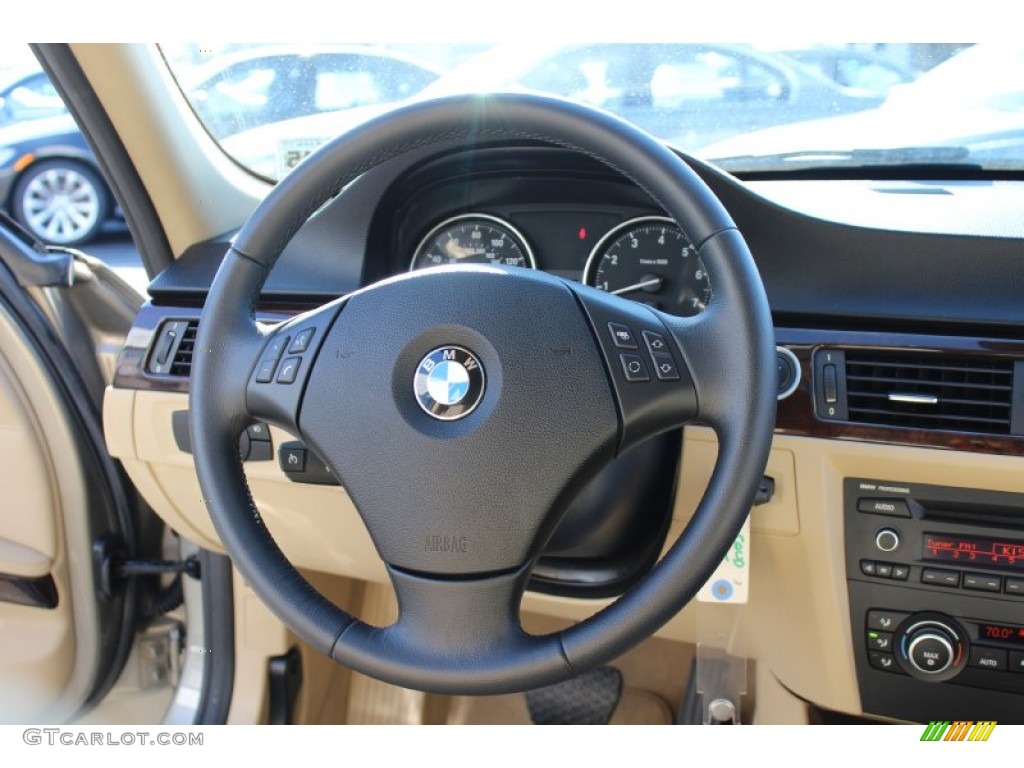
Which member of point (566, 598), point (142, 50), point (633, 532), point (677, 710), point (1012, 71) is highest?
point (142, 50)

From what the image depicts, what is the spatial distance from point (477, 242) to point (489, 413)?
644 mm

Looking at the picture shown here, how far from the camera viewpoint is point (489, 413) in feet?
3.00

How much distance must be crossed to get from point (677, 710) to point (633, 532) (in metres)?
0.80

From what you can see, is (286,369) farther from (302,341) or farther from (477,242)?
(477,242)

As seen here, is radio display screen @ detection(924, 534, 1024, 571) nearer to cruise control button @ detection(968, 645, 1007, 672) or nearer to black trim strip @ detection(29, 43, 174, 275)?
cruise control button @ detection(968, 645, 1007, 672)

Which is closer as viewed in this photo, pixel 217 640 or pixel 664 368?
pixel 664 368

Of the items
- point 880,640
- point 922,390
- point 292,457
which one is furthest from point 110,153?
point 880,640

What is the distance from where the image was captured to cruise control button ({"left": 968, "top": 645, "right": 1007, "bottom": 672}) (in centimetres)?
125

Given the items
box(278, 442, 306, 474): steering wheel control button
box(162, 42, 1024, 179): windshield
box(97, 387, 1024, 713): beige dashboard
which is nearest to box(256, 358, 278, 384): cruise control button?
box(278, 442, 306, 474): steering wheel control button

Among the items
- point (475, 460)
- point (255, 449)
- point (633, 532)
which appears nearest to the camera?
point (475, 460)

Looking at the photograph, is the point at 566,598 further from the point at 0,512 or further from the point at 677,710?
the point at 0,512

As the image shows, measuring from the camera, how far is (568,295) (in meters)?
0.95

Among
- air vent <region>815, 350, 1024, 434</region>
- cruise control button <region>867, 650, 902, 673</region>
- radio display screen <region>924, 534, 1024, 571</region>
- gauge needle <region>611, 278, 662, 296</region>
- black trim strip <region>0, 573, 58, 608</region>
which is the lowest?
black trim strip <region>0, 573, 58, 608</region>

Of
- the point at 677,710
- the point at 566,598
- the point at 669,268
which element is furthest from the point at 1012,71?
the point at 677,710
